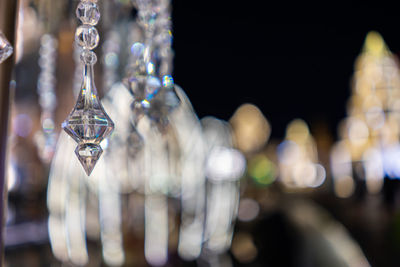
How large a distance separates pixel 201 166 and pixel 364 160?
7.46m

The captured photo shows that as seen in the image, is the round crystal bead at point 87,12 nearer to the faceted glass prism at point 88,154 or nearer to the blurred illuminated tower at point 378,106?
the faceted glass prism at point 88,154

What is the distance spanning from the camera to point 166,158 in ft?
5.69

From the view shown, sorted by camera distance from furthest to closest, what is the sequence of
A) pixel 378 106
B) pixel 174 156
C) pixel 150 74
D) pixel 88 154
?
pixel 378 106
pixel 174 156
pixel 150 74
pixel 88 154

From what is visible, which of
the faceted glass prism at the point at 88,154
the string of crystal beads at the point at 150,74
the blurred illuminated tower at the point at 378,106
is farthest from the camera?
the blurred illuminated tower at the point at 378,106

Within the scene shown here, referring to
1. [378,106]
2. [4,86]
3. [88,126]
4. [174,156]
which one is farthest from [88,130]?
[378,106]

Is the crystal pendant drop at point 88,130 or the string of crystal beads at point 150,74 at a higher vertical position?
the string of crystal beads at point 150,74

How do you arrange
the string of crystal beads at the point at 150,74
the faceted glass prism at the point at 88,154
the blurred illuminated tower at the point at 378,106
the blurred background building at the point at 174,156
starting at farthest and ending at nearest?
the blurred illuminated tower at the point at 378,106 → the blurred background building at the point at 174,156 → the string of crystal beads at the point at 150,74 → the faceted glass prism at the point at 88,154

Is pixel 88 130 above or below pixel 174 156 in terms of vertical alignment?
above

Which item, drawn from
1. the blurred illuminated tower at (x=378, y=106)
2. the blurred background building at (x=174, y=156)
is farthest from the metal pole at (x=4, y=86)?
the blurred illuminated tower at (x=378, y=106)

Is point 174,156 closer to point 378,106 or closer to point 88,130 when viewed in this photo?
point 88,130

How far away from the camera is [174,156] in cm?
187

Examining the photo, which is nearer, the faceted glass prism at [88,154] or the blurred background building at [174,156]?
the faceted glass prism at [88,154]

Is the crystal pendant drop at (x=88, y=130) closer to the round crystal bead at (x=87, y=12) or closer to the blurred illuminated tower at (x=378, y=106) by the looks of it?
the round crystal bead at (x=87, y=12)

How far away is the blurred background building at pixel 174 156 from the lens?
703 mm
